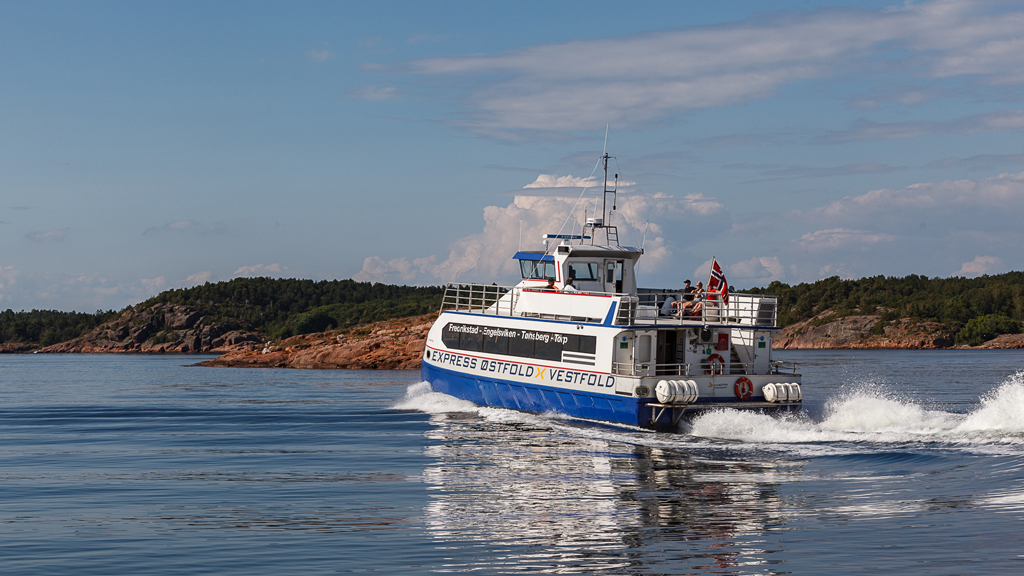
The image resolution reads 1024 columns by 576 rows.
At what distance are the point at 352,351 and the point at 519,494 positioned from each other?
56.8 metres

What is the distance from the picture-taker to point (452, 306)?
103 feet

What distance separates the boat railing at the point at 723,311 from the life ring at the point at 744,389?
1.77 meters

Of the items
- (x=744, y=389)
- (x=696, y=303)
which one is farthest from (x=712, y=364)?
(x=696, y=303)

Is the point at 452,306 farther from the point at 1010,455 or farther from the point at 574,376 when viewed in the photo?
the point at 1010,455

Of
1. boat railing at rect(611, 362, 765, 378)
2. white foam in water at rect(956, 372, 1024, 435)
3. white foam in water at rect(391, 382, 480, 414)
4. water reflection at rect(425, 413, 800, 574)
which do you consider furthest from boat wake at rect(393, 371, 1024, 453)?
white foam in water at rect(391, 382, 480, 414)

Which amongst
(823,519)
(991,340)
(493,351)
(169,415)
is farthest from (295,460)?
(991,340)

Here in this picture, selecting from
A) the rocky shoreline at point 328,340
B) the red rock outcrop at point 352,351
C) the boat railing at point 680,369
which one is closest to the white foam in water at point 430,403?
the boat railing at point 680,369

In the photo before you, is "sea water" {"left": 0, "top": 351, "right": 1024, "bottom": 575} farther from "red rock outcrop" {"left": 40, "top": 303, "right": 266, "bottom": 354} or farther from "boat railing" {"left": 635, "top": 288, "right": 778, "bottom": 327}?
"red rock outcrop" {"left": 40, "top": 303, "right": 266, "bottom": 354}

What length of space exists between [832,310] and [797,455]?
121834 millimetres

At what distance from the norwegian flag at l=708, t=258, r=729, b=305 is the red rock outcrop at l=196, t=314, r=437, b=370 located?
40396 mm

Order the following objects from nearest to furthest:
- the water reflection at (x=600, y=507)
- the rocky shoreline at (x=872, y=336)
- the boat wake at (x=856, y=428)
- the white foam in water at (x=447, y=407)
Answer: the water reflection at (x=600, y=507)
the boat wake at (x=856, y=428)
the white foam in water at (x=447, y=407)
the rocky shoreline at (x=872, y=336)

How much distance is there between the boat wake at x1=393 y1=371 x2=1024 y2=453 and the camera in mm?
19344

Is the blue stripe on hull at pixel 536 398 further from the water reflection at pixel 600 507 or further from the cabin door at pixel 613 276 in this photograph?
the cabin door at pixel 613 276

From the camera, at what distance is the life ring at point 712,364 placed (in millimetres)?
23670
